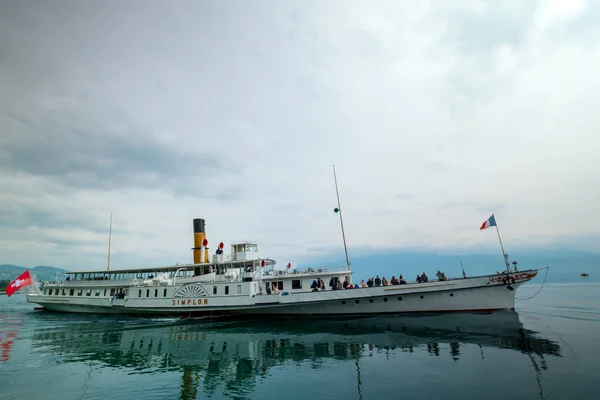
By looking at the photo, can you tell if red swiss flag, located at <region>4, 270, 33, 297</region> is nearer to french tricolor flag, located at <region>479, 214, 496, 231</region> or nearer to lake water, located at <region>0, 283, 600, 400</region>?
lake water, located at <region>0, 283, 600, 400</region>

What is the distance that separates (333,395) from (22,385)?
1359 cm

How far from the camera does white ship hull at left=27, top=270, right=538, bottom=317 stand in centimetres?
2573

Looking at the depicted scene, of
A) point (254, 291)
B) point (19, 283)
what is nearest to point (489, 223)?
point (254, 291)

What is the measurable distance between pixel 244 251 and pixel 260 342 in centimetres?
1449

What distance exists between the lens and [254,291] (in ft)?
98.6

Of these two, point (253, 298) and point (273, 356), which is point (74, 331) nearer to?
point (253, 298)

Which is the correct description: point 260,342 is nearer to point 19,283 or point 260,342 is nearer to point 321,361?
point 321,361

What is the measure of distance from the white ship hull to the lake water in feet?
5.61

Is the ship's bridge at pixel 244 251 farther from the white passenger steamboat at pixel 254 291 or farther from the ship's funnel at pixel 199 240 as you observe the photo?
the ship's funnel at pixel 199 240

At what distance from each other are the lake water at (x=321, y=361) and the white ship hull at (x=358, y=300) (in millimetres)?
1710

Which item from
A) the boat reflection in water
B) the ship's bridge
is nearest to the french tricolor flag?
the boat reflection in water

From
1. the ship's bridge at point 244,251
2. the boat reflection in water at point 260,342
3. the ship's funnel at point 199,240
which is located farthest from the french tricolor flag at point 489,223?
the ship's funnel at point 199,240

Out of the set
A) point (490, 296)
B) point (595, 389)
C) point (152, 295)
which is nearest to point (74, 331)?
point (152, 295)

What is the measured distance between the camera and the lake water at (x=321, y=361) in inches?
448
